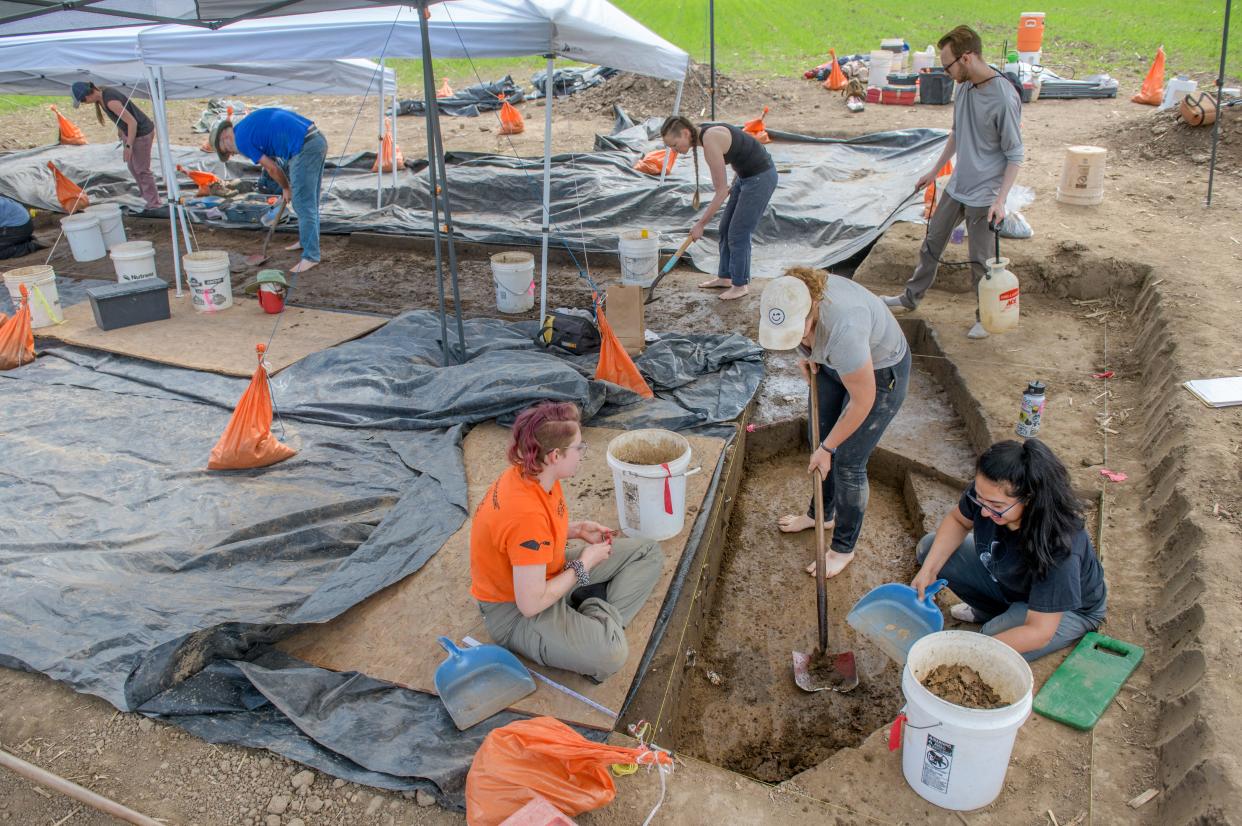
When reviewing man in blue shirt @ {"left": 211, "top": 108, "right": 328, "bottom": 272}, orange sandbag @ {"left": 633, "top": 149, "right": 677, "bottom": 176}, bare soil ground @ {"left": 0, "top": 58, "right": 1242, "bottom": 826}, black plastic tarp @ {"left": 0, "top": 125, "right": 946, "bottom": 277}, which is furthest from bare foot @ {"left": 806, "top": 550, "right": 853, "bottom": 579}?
orange sandbag @ {"left": 633, "top": 149, "right": 677, "bottom": 176}

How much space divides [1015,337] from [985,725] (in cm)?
391

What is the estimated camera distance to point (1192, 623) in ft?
9.28

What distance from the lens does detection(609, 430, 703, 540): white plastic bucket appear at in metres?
3.50

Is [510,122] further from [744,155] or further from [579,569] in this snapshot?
[579,569]

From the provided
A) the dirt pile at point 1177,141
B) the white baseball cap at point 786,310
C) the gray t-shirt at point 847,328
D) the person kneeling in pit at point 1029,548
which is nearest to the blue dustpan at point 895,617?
the person kneeling in pit at point 1029,548

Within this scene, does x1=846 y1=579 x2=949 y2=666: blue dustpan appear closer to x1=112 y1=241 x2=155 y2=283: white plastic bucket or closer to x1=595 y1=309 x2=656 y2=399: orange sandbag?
x1=595 y1=309 x2=656 y2=399: orange sandbag

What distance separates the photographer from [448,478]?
4.19 metres

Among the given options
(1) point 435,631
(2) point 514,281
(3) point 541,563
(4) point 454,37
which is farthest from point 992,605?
(4) point 454,37

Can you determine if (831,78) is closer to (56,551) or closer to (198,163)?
(198,163)

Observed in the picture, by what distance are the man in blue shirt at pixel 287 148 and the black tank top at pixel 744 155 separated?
368 cm

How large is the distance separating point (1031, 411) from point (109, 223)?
29.4 ft

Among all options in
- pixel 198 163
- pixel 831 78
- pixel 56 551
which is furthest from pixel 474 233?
pixel 831 78

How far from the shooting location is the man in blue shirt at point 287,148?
7.29 metres

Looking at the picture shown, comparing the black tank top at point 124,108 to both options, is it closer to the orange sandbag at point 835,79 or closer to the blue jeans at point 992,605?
the blue jeans at point 992,605
